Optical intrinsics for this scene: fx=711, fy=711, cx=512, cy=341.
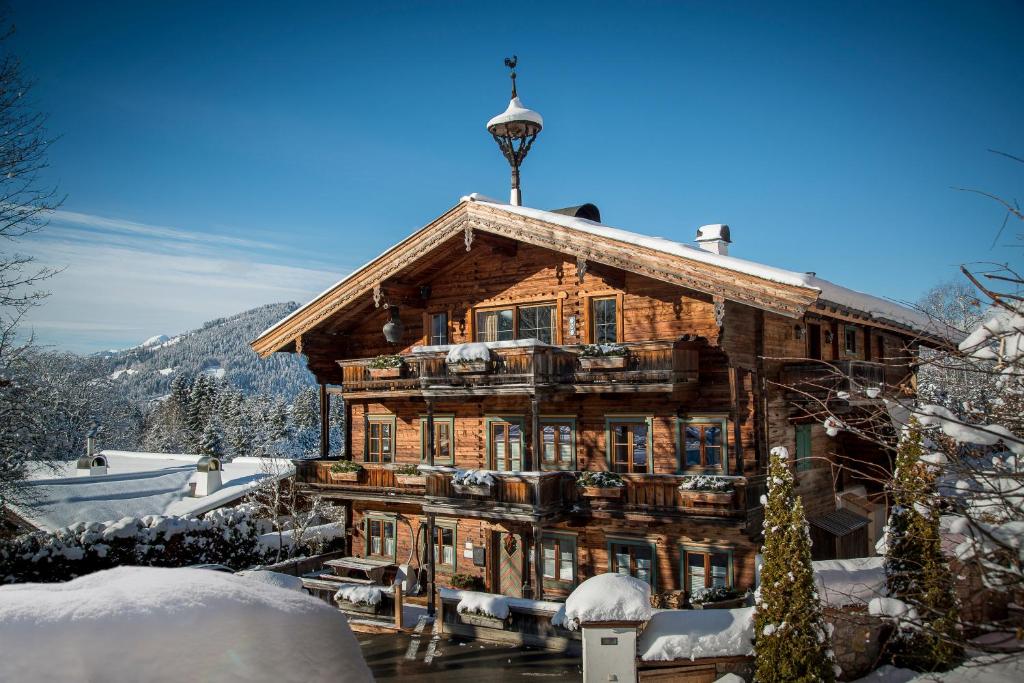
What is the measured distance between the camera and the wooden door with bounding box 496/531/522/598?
2066cm

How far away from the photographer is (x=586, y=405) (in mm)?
20016

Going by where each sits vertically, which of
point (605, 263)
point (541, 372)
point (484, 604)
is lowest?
point (484, 604)

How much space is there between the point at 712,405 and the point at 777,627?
6812 mm

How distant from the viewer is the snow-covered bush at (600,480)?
18.1 meters

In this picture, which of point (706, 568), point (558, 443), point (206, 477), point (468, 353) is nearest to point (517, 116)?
point (468, 353)

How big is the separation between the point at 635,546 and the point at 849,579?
Result: 18.5 feet

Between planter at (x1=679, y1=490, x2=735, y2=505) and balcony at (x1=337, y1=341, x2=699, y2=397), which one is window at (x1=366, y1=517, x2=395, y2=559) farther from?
planter at (x1=679, y1=490, x2=735, y2=505)

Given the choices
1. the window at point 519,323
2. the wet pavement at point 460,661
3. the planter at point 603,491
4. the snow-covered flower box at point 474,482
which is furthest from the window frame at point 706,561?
the window at point 519,323

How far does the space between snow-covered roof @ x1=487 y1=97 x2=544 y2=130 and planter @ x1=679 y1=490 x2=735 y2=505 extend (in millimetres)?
12953

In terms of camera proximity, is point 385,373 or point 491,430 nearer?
point 491,430

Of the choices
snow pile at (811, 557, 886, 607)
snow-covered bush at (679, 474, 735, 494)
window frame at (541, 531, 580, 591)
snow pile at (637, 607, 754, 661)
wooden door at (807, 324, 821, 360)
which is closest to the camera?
snow pile at (637, 607, 754, 661)

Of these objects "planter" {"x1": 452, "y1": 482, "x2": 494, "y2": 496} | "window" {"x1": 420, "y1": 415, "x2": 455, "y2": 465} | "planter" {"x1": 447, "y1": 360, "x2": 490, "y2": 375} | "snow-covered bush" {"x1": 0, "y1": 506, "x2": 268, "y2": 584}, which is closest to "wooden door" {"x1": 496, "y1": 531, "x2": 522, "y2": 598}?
"planter" {"x1": 452, "y1": 482, "x2": 494, "y2": 496}

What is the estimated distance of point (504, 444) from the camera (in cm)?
2134

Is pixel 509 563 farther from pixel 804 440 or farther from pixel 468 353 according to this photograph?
pixel 804 440
